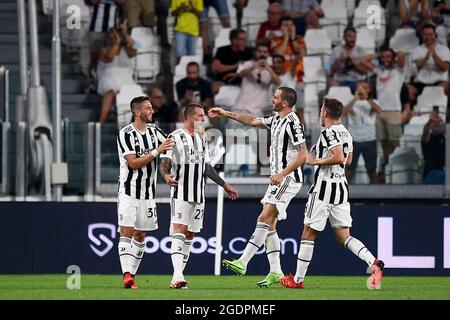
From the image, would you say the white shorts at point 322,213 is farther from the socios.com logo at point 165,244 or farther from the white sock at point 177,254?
the socios.com logo at point 165,244

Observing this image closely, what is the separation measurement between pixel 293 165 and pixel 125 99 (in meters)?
7.52

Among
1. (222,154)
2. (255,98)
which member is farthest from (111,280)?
(255,98)

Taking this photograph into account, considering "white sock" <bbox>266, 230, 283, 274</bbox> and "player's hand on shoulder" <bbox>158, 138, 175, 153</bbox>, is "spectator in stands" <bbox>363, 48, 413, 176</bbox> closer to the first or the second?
"white sock" <bbox>266, 230, 283, 274</bbox>

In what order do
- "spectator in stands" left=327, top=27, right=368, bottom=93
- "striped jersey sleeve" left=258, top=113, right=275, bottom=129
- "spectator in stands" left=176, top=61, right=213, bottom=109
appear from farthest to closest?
"spectator in stands" left=327, top=27, right=368, bottom=93, "spectator in stands" left=176, top=61, right=213, bottom=109, "striped jersey sleeve" left=258, top=113, right=275, bottom=129

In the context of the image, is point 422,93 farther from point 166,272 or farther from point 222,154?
point 166,272

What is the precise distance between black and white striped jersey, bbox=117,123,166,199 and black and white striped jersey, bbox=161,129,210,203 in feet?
0.72

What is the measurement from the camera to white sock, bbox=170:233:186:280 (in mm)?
14984

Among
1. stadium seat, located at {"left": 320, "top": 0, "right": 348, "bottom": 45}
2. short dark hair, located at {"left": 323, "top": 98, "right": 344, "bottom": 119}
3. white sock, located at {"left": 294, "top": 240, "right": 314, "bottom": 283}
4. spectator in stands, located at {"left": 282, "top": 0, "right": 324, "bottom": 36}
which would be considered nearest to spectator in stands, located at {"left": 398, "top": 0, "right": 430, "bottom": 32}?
stadium seat, located at {"left": 320, "top": 0, "right": 348, "bottom": 45}

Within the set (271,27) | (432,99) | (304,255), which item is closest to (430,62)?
(432,99)

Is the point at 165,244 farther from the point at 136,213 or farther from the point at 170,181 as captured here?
the point at 170,181

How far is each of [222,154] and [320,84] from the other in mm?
3813

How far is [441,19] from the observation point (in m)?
23.8

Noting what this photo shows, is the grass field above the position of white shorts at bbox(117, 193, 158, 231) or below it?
below

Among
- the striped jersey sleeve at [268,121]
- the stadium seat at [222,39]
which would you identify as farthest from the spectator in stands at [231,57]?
the striped jersey sleeve at [268,121]
